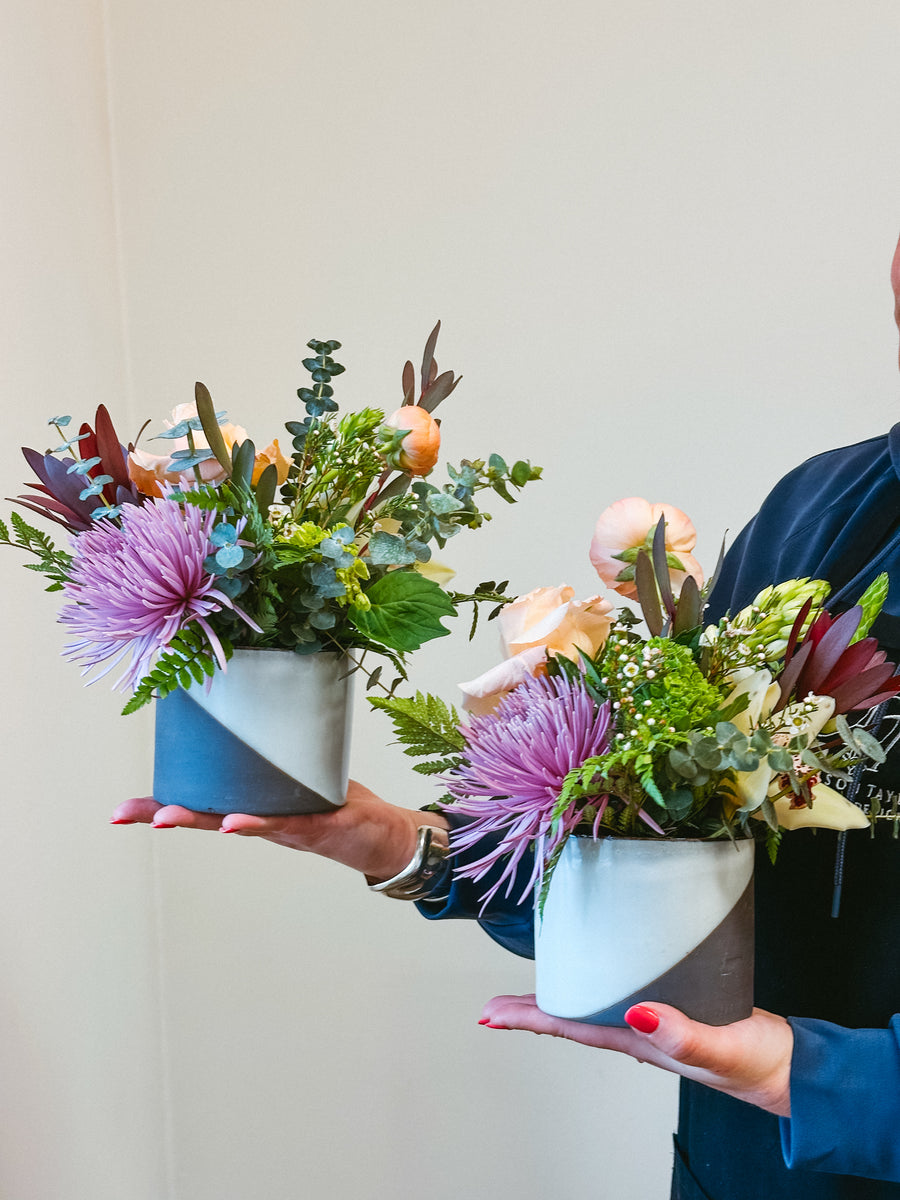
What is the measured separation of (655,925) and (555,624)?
0.49 feet

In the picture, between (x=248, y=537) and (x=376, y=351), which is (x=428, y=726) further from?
(x=376, y=351)

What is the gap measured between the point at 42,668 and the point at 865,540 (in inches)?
31.4

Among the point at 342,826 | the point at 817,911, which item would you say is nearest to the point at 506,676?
the point at 342,826

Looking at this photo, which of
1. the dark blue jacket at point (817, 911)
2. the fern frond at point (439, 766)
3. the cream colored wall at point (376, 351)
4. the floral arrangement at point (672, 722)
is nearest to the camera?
the floral arrangement at point (672, 722)

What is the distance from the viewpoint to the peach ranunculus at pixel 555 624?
54 centimetres

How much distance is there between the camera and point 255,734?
594 mm

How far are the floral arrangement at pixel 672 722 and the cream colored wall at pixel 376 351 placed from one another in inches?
26.9

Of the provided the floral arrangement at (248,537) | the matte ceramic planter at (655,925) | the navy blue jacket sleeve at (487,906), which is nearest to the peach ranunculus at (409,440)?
the floral arrangement at (248,537)

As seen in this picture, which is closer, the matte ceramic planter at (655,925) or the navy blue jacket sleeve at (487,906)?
the matte ceramic planter at (655,925)

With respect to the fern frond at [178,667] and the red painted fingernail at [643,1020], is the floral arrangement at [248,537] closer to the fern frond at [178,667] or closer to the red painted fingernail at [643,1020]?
the fern frond at [178,667]

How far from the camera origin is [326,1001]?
130 centimetres

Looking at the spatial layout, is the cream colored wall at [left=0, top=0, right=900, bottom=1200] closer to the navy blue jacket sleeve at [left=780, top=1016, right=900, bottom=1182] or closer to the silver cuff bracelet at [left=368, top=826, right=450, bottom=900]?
the silver cuff bracelet at [left=368, top=826, right=450, bottom=900]

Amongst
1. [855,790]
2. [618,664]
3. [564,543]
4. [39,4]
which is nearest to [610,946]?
[618,664]

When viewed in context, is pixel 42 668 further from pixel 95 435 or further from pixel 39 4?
pixel 39 4
